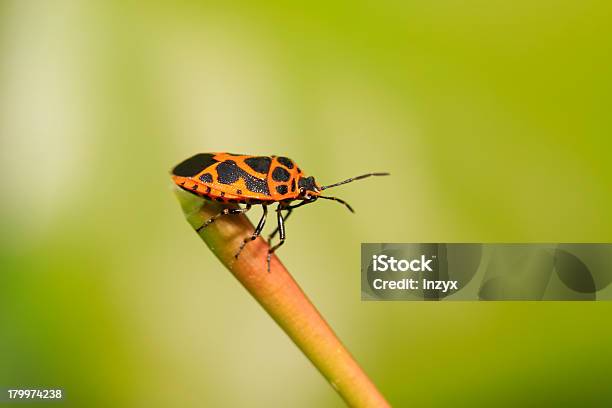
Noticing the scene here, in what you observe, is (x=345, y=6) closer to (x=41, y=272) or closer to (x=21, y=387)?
(x=41, y=272)

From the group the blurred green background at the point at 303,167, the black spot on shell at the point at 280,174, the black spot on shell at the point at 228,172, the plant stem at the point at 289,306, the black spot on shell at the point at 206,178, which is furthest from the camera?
the blurred green background at the point at 303,167

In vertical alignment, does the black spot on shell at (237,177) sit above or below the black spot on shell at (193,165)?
below

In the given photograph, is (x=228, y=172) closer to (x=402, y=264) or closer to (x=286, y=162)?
(x=286, y=162)
